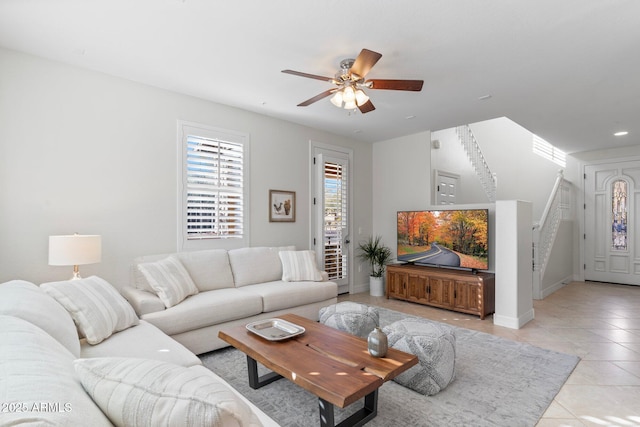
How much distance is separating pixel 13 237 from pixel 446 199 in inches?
229

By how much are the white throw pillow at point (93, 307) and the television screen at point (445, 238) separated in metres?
4.08

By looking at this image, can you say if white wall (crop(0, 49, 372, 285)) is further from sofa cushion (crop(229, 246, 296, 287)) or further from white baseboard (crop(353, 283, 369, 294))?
white baseboard (crop(353, 283, 369, 294))

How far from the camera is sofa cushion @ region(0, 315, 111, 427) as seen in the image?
69 centimetres

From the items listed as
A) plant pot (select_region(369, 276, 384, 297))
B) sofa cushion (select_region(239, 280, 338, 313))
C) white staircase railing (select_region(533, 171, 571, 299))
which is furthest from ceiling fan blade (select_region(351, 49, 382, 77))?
white staircase railing (select_region(533, 171, 571, 299))

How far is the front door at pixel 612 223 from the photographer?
6.43 m

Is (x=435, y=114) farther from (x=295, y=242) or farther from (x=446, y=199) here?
(x=295, y=242)

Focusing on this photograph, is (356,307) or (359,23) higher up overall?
(359,23)

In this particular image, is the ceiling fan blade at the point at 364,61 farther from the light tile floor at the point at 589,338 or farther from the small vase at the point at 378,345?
the light tile floor at the point at 589,338

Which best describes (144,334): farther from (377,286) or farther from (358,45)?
(377,286)

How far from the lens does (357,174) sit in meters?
5.98

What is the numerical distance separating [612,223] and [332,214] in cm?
600

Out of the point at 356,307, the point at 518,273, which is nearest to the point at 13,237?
the point at 356,307

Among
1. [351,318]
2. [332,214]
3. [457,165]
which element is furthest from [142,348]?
[457,165]

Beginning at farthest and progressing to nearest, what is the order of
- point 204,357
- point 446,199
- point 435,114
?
1. point 446,199
2. point 435,114
3. point 204,357
